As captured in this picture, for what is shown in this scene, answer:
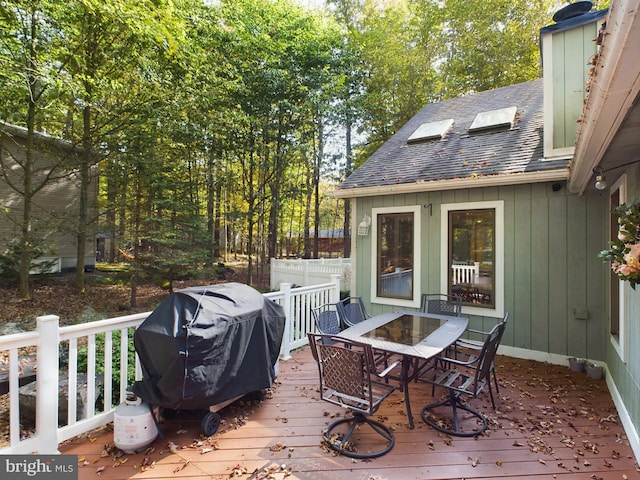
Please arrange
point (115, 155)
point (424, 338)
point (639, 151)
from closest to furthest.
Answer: point (639, 151) < point (424, 338) < point (115, 155)

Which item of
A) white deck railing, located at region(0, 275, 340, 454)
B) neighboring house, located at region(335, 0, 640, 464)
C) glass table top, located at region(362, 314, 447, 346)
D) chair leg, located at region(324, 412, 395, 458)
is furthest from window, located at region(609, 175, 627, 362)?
white deck railing, located at region(0, 275, 340, 454)

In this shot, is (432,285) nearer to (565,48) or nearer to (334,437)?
(334,437)

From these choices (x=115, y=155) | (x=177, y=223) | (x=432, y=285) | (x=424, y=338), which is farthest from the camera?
(x=177, y=223)

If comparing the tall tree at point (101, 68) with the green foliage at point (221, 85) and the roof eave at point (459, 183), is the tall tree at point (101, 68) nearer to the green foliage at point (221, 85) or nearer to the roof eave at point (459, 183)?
the green foliage at point (221, 85)

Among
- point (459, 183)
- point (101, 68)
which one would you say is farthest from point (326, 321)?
point (101, 68)

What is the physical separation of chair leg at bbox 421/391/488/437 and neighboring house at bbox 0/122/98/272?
9437mm

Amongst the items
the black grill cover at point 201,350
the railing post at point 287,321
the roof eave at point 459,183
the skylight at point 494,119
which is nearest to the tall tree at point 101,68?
the roof eave at point 459,183

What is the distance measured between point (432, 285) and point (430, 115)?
4.47m

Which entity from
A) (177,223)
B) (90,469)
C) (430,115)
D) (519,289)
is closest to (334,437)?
(90,469)

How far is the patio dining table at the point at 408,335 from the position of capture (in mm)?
2883

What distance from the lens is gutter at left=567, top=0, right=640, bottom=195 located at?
119 cm

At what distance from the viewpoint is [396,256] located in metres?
5.83

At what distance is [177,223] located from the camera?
9.46 meters

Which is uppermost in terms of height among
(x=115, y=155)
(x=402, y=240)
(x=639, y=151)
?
(x=115, y=155)
